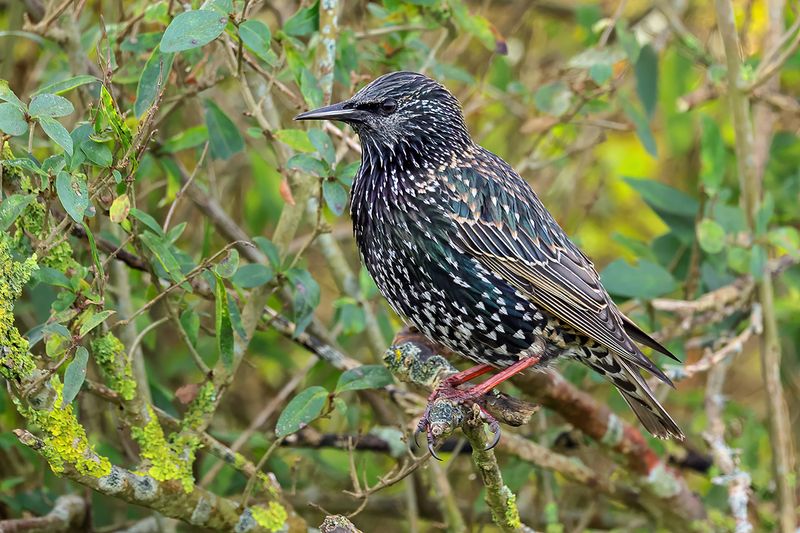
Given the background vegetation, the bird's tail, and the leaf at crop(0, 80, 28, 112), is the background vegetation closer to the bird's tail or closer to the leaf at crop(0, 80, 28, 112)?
the leaf at crop(0, 80, 28, 112)

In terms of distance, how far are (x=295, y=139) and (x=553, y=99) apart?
5.59 feet

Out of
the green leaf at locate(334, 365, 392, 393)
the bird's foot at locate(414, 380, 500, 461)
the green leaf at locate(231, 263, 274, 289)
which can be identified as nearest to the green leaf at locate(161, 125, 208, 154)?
the green leaf at locate(231, 263, 274, 289)

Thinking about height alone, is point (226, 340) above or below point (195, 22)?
below

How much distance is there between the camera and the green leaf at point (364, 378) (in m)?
3.58

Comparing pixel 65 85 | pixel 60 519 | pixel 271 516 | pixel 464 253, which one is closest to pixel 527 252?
pixel 464 253

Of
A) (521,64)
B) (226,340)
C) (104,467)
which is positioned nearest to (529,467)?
(226,340)

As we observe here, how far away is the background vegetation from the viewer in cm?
313

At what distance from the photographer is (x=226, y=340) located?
349 centimetres

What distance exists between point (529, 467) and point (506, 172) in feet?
4.34

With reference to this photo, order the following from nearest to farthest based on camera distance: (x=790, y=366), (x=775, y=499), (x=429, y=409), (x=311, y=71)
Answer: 1. (x=429, y=409)
2. (x=311, y=71)
3. (x=775, y=499)
4. (x=790, y=366)

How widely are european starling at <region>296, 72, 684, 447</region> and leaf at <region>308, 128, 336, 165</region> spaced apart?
0.21 meters

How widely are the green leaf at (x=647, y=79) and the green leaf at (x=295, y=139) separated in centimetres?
247

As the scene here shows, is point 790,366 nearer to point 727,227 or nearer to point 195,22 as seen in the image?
point 727,227

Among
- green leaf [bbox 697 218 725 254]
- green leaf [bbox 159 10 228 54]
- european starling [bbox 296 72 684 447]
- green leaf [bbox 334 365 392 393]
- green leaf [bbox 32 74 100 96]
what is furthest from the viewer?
green leaf [bbox 697 218 725 254]
